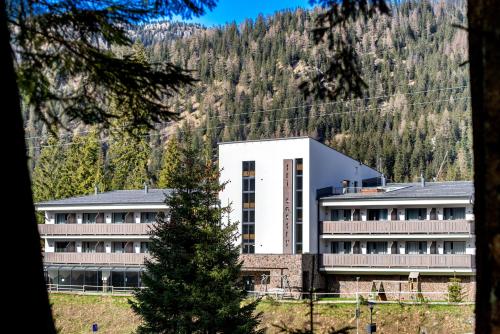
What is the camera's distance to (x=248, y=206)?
176ft

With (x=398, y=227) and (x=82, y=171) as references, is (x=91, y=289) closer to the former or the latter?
(x=398, y=227)

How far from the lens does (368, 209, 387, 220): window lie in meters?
52.5

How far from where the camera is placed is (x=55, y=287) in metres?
57.6

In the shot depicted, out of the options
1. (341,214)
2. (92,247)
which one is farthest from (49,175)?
(341,214)

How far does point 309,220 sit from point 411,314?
11750 millimetres

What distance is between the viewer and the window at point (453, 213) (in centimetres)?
4991

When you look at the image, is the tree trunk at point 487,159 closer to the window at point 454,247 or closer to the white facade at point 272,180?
the window at point 454,247

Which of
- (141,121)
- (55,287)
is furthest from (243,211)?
(141,121)

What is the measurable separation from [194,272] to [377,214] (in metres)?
24.2

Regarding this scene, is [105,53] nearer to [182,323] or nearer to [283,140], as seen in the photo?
[182,323]

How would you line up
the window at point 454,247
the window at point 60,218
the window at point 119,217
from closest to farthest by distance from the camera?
the window at point 454,247 → the window at point 119,217 → the window at point 60,218

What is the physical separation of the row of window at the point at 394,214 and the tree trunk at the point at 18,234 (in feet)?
153

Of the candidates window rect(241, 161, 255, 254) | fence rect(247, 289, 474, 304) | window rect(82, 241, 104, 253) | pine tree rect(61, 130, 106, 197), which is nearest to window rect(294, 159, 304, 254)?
window rect(241, 161, 255, 254)

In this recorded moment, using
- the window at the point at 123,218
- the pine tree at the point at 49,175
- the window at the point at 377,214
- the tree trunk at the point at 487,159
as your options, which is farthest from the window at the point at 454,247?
the tree trunk at the point at 487,159
